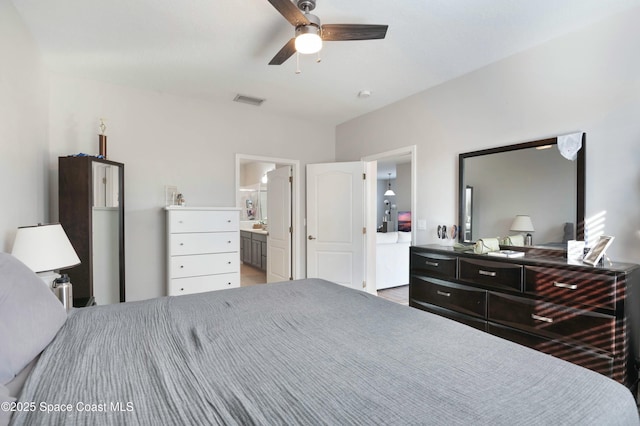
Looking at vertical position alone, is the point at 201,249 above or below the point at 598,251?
Answer: below

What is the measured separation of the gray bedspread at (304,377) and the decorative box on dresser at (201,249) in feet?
6.28

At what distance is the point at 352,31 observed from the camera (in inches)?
76.7

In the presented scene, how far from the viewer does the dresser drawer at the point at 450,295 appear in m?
2.52

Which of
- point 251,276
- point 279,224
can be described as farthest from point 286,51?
point 251,276

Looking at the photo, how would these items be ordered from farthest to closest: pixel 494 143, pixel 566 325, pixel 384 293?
pixel 384 293 → pixel 494 143 → pixel 566 325

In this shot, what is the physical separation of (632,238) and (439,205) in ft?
5.11

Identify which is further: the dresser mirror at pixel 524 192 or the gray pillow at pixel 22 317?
the dresser mirror at pixel 524 192

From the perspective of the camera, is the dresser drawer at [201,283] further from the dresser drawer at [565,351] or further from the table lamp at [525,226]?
the table lamp at [525,226]

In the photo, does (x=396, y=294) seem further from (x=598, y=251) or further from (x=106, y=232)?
(x=106, y=232)

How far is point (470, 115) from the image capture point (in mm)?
3102

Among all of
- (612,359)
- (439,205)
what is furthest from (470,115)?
(612,359)

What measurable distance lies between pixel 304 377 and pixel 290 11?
1836 mm

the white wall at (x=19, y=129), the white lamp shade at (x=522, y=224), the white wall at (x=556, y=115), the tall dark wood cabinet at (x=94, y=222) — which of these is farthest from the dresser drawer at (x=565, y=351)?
the white wall at (x=19, y=129)

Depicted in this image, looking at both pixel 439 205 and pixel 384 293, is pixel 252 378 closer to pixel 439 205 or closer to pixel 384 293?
pixel 439 205
